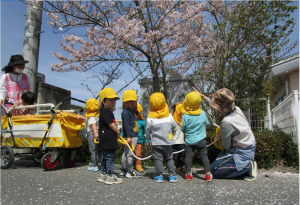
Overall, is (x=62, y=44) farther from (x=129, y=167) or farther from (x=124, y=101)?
(x=129, y=167)

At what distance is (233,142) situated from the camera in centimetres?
368

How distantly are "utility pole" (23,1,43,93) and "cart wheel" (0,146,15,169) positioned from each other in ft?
6.51

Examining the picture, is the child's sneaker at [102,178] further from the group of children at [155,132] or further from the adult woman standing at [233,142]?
the adult woman standing at [233,142]

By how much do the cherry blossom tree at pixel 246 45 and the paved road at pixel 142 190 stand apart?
10.6 ft

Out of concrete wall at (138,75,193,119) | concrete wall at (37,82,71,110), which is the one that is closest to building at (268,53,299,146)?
concrete wall at (138,75,193,119)

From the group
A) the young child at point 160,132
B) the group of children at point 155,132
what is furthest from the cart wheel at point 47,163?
the young child at point 160,132

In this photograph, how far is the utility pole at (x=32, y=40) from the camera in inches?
227

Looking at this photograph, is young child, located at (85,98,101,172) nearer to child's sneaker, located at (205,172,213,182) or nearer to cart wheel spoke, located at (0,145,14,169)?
cart wheel spoke, located at (0,145,14,169)

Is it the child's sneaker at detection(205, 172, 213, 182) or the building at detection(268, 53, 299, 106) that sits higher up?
the building at detection(268, 53, 299, 106)

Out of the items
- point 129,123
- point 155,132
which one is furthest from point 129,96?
point 155,132

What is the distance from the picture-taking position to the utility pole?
5.76m

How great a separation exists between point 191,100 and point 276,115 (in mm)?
3842

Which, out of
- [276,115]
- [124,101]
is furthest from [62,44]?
[276,115]

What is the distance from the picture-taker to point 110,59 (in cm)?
764
